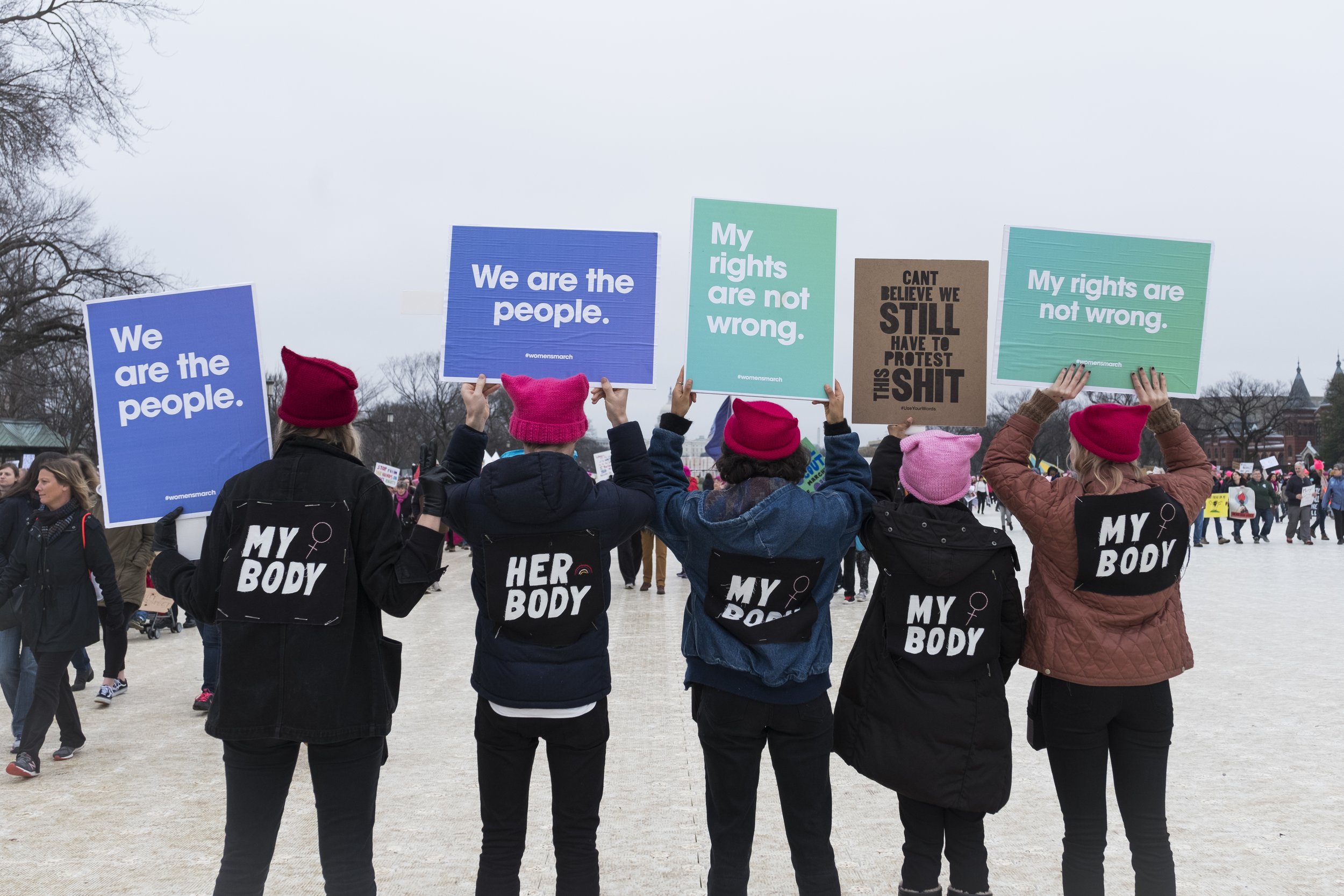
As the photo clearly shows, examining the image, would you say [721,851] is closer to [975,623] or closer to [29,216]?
[975,623]

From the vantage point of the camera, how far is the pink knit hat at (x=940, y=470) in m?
3.58

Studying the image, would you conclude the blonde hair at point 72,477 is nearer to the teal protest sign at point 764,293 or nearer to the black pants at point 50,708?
the black pants at point 50,708

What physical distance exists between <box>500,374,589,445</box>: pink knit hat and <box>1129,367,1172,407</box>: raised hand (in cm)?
252

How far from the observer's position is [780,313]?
189 inches

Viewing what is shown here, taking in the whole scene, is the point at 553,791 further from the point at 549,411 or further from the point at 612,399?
the point at 612,399

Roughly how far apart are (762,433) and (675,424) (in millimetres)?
601

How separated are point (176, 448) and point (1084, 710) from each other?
150 inches

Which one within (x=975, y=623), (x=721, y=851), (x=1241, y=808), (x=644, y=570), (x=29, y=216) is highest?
(x=29, y=216)

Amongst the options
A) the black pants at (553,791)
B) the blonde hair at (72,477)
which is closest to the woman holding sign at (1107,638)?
the black pants at (553,791)

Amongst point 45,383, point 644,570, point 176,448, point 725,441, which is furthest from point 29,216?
point 725,441

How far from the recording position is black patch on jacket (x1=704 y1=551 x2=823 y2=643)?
346cm

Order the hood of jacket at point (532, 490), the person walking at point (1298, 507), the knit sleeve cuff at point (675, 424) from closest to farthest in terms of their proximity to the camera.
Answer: the hood of jacket at point (532, 490)
the knit sleeve cuff at point (675, 424)
the person walking at point (1298, 507)

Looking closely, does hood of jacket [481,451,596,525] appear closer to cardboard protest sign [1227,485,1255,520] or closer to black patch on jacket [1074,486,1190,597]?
black patch on jacket [1074,486,1190,597]

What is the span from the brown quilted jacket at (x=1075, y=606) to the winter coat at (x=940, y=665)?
144 millimetres
